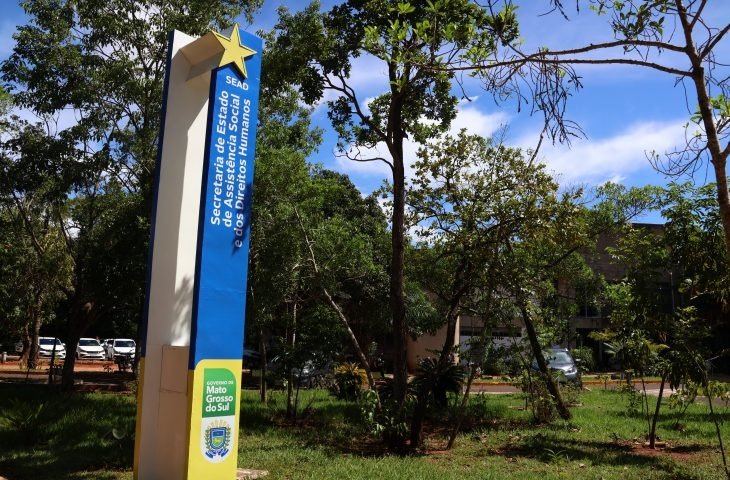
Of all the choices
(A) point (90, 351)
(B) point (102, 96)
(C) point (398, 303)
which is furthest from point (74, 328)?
(A) point (90, 351)

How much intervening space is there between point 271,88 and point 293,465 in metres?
7.72

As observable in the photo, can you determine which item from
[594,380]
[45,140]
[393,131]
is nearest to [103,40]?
[45,140]

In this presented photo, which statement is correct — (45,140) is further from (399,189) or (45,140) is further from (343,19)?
(399,189)

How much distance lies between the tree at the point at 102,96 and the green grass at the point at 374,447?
3.71m

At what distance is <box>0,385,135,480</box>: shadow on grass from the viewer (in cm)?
852

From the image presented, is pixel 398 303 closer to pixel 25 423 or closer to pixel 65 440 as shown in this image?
pixel 65 440

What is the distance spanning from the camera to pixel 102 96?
586 inches

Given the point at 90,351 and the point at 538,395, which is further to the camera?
the point at 90,351

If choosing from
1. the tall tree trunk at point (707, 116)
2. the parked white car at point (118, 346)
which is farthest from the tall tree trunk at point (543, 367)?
the parked white car at point (118, 346)

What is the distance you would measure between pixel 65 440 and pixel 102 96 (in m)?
8.22

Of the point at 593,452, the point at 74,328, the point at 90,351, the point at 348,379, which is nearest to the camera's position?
the point at 593,452

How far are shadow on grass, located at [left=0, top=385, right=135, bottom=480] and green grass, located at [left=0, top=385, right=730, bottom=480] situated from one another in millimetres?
17

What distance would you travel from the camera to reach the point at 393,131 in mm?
11023

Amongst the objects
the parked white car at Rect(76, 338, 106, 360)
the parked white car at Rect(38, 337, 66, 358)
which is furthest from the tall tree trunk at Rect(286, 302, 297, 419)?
the parked white car at Rect(38, 337, 66, 358)
